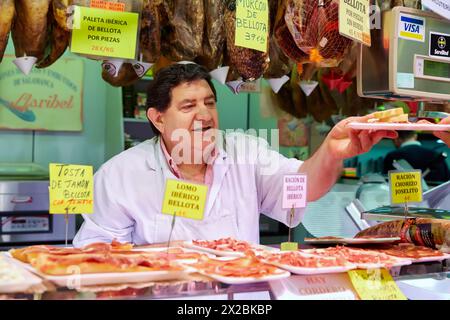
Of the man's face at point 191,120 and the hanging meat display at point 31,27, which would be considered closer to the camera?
the hanging meat display at point 31,27

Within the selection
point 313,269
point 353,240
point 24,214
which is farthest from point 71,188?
point 24,214

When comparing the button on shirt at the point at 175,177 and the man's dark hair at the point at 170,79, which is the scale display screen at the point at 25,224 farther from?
the man's dark hair at the point at 170,79

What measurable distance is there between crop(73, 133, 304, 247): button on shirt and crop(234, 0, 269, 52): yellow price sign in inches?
33.3

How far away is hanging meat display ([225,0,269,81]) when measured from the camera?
2562 mm

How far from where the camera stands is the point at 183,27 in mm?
2559

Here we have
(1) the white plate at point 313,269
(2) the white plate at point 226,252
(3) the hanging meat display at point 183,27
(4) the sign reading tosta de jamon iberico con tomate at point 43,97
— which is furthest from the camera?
(4) the sign reading tosta de jamon iberico con tomate at point 43,97

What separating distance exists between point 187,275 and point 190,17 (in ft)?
4.28

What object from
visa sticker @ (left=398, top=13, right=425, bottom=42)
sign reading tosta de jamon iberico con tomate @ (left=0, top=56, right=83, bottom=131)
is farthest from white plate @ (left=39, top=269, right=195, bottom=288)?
sign reading tosta de jamon iberico con tomate @ (left=0, top=56, right=83, bottom=131)

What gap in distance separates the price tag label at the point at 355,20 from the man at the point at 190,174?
1.64ft

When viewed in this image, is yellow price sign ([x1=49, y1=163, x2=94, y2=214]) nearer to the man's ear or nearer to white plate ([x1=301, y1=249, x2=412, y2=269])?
white plate ([x1=301, y1=249, x2=412, y2=269])

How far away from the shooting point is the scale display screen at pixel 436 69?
7.64 feet

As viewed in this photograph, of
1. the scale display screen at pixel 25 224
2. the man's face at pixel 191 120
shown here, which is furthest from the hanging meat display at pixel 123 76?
the scale display screen at pixel 25 224

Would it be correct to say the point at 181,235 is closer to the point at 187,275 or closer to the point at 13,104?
the point at 187,275
